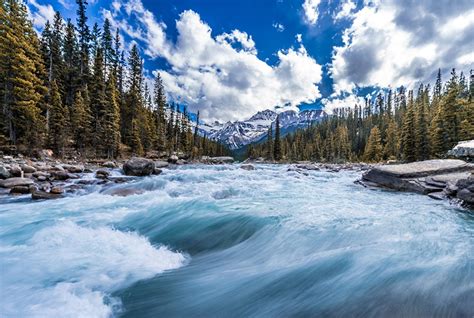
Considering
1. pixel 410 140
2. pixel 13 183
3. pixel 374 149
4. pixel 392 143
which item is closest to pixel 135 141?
pixel 13 183

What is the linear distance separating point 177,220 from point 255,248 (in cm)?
285

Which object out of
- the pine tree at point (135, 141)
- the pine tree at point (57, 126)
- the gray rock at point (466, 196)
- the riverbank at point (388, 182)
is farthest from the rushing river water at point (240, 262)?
the pine tree at point (135, 141)

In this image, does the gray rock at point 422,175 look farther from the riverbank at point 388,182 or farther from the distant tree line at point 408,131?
the distant tree line at point 408,131

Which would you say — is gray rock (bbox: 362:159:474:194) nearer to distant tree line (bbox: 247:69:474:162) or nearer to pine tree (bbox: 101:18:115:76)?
distant tree line (bbox: 247:69:474:162)

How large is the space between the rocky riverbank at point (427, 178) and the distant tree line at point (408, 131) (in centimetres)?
2177

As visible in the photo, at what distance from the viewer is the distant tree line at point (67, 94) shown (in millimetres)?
20422

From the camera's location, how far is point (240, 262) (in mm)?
4441

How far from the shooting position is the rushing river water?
9.64 feet

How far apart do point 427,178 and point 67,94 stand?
131 ft

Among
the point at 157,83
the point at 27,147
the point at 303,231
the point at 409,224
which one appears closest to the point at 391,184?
the point at 409,224

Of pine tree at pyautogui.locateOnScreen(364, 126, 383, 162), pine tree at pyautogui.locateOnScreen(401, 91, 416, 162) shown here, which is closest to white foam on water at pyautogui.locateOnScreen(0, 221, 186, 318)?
pine tree at pyautogui.locateOnScreen(401, 91, 416, 162)

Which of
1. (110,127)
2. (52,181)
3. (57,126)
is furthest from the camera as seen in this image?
(110,127)

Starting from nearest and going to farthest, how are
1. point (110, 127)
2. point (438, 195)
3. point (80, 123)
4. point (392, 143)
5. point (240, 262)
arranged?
point (240, 262), point (438, 195), point (80, 123), point (110, 127), point (392, 143)

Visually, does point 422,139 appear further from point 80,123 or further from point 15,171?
point 80,123
